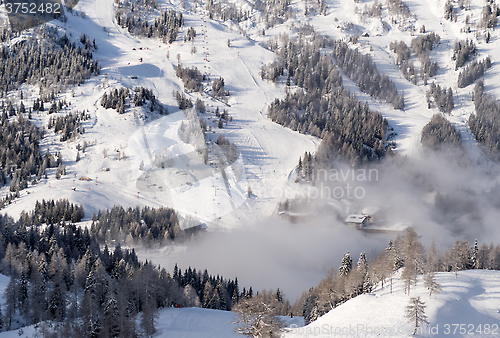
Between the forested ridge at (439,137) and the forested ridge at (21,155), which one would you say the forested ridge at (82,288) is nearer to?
the forested ridge at (21,155)

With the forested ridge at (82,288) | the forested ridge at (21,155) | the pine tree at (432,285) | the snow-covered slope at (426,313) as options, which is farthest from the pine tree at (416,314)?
the forested ridge at (21,155)

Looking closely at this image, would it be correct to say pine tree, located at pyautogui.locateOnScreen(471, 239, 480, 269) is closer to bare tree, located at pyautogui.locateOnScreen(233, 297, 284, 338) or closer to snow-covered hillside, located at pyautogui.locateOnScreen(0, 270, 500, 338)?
snow-covered hillside, located at pyautogui.locateOnScreen(0, 270, 500, 338)

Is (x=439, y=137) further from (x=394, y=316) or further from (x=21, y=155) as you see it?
(x=21, y=155)

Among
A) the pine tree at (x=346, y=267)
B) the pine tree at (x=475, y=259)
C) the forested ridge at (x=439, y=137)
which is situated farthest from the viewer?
the forested ridge at (x=439, y=137)

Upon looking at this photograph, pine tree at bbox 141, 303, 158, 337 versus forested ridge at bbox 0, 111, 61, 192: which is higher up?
pine tree at bbox 141, 303, 158, 337

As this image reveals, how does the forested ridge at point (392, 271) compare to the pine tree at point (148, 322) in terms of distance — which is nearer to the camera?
the pine tree at point (148, 322)

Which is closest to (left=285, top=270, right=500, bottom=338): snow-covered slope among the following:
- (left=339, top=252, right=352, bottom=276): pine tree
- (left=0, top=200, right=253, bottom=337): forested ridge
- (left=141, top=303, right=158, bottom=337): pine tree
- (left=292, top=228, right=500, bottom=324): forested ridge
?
(left=292, top=228, right=500, bottom=324): forested ridge

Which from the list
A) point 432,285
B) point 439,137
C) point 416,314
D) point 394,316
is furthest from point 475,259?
point 439,137

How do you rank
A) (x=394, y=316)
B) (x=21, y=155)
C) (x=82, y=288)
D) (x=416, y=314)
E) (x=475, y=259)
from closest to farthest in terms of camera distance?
(x=416, y=314), (x=394, y=316), (x=82, y=288), (x=475, y=259), (x=21, y=155)

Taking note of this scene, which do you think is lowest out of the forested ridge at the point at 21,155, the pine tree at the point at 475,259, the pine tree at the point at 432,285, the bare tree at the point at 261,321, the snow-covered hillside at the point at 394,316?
the forested ridge at the point at 21,155

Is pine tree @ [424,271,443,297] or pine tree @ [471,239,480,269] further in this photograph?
pine tree @ [471,239,480,269]

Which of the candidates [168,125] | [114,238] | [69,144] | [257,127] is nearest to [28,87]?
[69,144]

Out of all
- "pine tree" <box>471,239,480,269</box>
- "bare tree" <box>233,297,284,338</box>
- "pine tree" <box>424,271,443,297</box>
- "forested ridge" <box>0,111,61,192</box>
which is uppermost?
"bare tree" <box>233,297,284,338</box>
